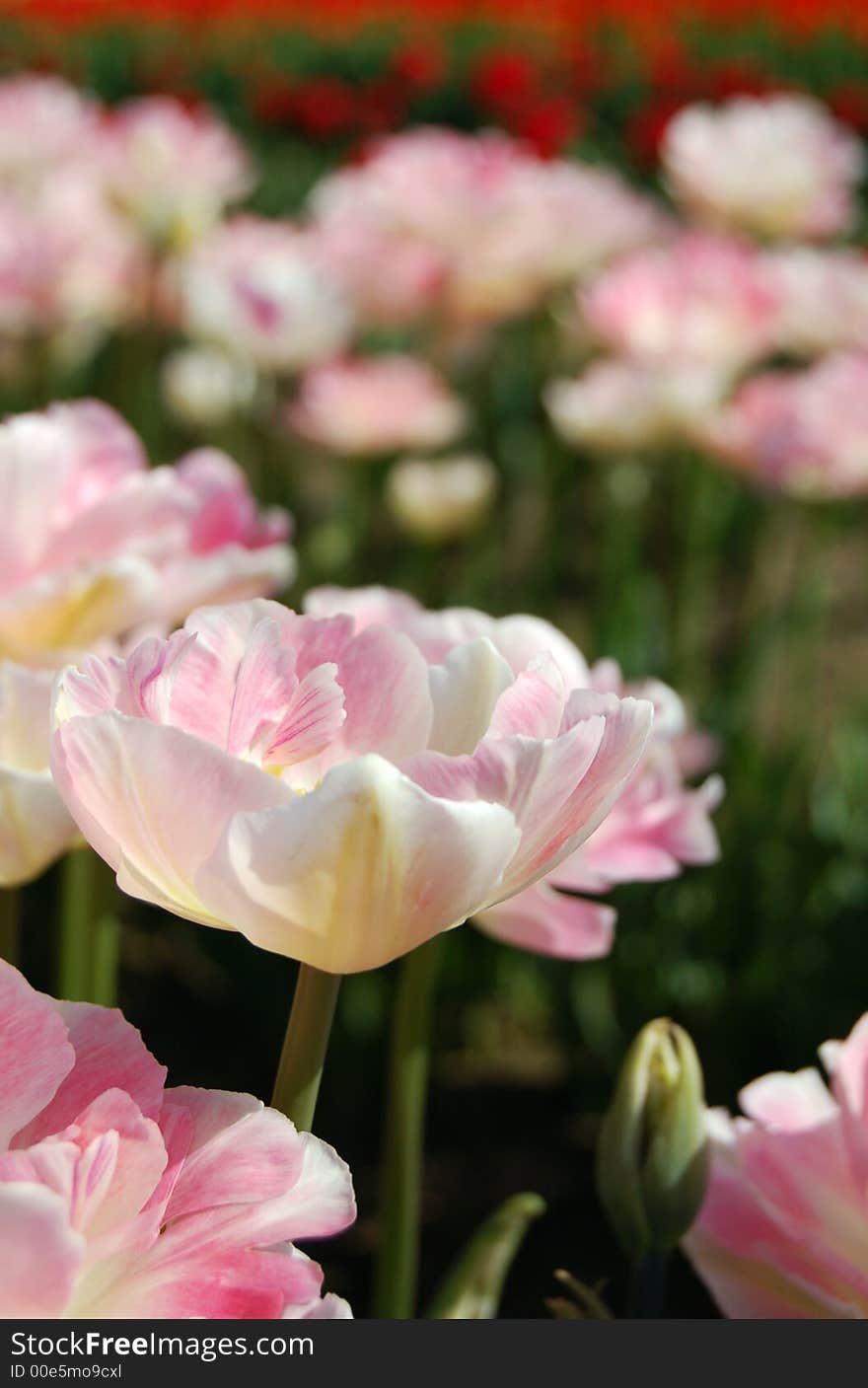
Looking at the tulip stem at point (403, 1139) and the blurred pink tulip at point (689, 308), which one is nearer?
the tulip stem at point (403, 1139)

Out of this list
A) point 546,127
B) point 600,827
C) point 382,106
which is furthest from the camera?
point 382,106

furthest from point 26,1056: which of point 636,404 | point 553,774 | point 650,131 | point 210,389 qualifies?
point 650,131

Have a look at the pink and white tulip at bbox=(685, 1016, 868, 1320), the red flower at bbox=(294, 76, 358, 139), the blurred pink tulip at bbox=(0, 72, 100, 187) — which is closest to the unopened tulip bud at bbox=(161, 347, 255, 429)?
the blurred pink tulip at bbox=(0, 72, 100, 187)

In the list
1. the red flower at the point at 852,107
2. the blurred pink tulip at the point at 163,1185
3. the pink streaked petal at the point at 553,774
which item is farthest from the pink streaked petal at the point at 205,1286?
the red flower at the point at 852,107

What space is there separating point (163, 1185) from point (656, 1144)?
21 centimetres

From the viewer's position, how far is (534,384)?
296 centimetres

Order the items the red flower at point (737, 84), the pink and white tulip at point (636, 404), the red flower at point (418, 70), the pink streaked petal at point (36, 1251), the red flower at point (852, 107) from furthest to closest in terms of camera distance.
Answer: the red flower at point (418, 70)
the red flower at point (852, 107)
the red flower at point (737, 84)
the pink and white tulip at point (636, 404)
the pink streaked petal at point (36, 1251)

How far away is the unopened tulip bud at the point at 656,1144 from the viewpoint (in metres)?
0.58

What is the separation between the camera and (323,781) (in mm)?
427

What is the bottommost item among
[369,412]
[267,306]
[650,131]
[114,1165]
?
[650,131]

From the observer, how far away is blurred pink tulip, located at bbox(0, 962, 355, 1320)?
1.36ft

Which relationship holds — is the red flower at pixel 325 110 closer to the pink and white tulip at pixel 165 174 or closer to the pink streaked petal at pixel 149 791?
the pink and white tulip at pixel 165 174

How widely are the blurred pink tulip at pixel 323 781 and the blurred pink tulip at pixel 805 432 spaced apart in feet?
3.67

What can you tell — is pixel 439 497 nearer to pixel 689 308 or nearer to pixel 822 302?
pixel 689 308
